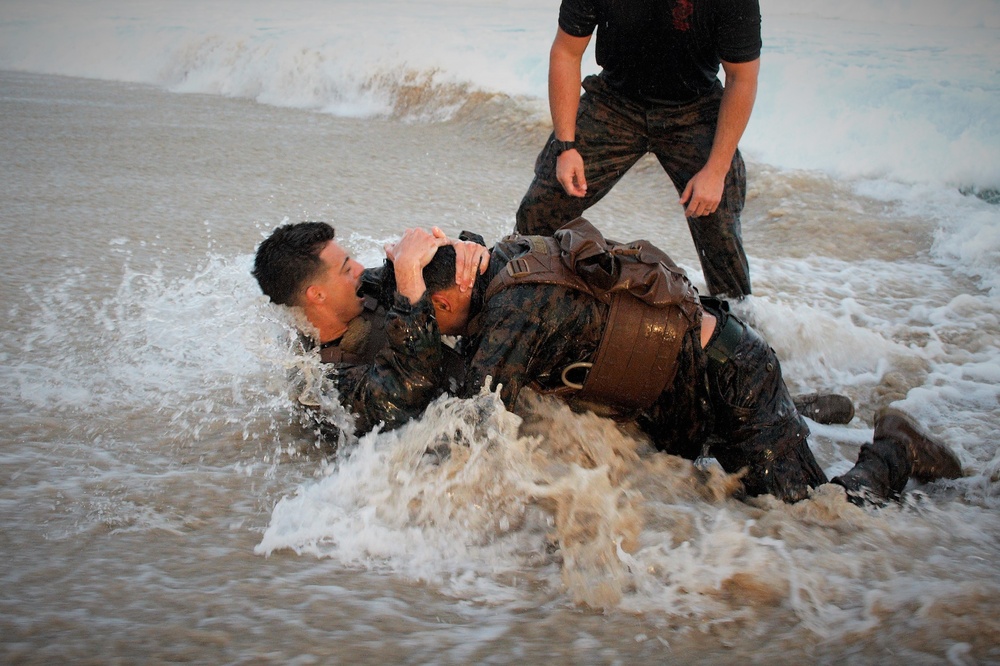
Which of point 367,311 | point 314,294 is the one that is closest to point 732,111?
point 367,311

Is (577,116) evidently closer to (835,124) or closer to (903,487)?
(903,487)

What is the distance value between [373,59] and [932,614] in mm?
8511

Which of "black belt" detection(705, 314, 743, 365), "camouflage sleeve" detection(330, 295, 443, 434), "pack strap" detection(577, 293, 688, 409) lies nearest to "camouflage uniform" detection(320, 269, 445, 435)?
"camouflage sleeve" detection(330, 295, 443, 434)

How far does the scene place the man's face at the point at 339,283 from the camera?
2.27 m

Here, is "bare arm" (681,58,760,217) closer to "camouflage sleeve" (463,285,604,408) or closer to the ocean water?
the ocean water

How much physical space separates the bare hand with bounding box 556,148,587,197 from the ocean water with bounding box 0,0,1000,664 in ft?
2.85

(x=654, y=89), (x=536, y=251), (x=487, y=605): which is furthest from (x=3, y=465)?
(x=654, y=89)

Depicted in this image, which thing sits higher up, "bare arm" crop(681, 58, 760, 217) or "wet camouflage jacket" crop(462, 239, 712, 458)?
"bare arm" crop(681, 58, 760, 217)

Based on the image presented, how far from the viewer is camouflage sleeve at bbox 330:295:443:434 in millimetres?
2012

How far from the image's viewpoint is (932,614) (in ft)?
4.90

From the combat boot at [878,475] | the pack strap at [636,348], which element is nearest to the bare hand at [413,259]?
the pack strap at [636,348]

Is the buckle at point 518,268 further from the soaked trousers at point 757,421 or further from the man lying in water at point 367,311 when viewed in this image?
the soaked trousers at point 757,421

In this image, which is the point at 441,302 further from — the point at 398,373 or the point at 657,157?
the point at 657,157

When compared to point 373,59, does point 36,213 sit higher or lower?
lower
